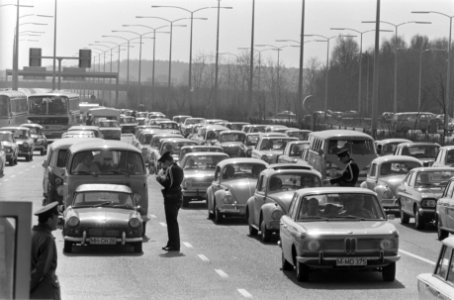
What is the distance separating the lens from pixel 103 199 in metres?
20.9

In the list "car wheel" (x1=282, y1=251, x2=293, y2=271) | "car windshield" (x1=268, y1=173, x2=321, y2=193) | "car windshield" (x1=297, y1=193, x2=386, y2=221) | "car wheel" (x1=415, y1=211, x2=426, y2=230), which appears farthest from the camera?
"car wheel" (x1=415, y1=211, x2=426, y2=230)

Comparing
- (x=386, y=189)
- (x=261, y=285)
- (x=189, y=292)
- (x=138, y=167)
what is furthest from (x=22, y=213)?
(x=386, y=189)

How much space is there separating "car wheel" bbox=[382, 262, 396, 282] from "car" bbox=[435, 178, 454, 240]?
20.3ft

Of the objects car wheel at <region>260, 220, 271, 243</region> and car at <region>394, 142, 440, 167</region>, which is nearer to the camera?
car wheel at <region>260, 220, 271, 243</region>

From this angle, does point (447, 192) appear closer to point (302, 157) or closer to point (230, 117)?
point (302, 157)

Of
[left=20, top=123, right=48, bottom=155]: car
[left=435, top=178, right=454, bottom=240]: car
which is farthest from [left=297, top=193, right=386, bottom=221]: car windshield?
[left=20, top=123, right=48, bottom=155]: car

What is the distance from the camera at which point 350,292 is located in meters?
15.1

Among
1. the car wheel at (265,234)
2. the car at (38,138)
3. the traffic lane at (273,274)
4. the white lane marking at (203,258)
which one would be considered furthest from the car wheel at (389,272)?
the car at (38,138)

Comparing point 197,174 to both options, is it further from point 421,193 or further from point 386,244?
point 386,244

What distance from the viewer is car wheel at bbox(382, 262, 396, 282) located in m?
16.1

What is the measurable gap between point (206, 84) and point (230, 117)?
188 ft

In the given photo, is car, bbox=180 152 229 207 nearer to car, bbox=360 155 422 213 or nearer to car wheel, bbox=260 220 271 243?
car, bbox=360 155 422 213

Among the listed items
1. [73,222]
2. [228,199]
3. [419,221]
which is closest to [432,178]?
[419,221]

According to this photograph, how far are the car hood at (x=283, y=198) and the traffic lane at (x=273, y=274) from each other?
767 millimetres
